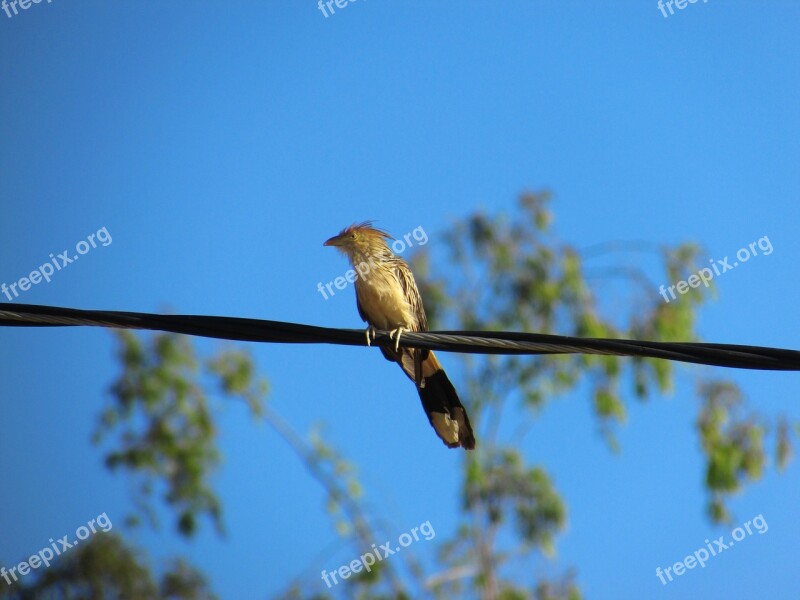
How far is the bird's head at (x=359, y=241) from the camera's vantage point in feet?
25.5

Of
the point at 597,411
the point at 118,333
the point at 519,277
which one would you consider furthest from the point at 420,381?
the point at 118,333

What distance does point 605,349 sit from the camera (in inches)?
175

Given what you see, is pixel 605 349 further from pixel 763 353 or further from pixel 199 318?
pixel 199 318

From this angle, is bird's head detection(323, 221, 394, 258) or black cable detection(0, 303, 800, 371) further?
bird's head detection(323, 221, 394, 258)

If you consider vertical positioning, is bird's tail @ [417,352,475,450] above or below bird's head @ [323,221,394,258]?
below

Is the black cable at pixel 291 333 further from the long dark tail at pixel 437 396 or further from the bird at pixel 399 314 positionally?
the long dark tail at pixel 437 396

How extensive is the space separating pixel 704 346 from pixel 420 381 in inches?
102

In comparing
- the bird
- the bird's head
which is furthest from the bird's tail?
the bird's head

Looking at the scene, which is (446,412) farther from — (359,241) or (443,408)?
(359,241)

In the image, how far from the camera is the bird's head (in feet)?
25.5

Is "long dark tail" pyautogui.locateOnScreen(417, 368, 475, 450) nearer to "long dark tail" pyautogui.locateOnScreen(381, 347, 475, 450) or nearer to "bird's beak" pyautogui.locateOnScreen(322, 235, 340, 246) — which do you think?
"long dark tail" pyautogui.locateOnScreen(381, 347, 475, 450)

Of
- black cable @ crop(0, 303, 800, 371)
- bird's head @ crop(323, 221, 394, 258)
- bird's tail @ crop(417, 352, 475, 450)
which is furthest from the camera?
bird's head @ crop(323, 221, 394, 258)

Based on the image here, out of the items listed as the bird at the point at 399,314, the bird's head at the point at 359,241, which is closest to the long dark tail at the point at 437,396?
the bird at the point at 399,314

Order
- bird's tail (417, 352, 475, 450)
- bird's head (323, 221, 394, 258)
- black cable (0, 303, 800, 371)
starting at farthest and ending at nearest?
bird's head (323, 221, 394, 258) < bird's tail (417, 352, 475, 450) < black cable (0, 303, 800, 371)
